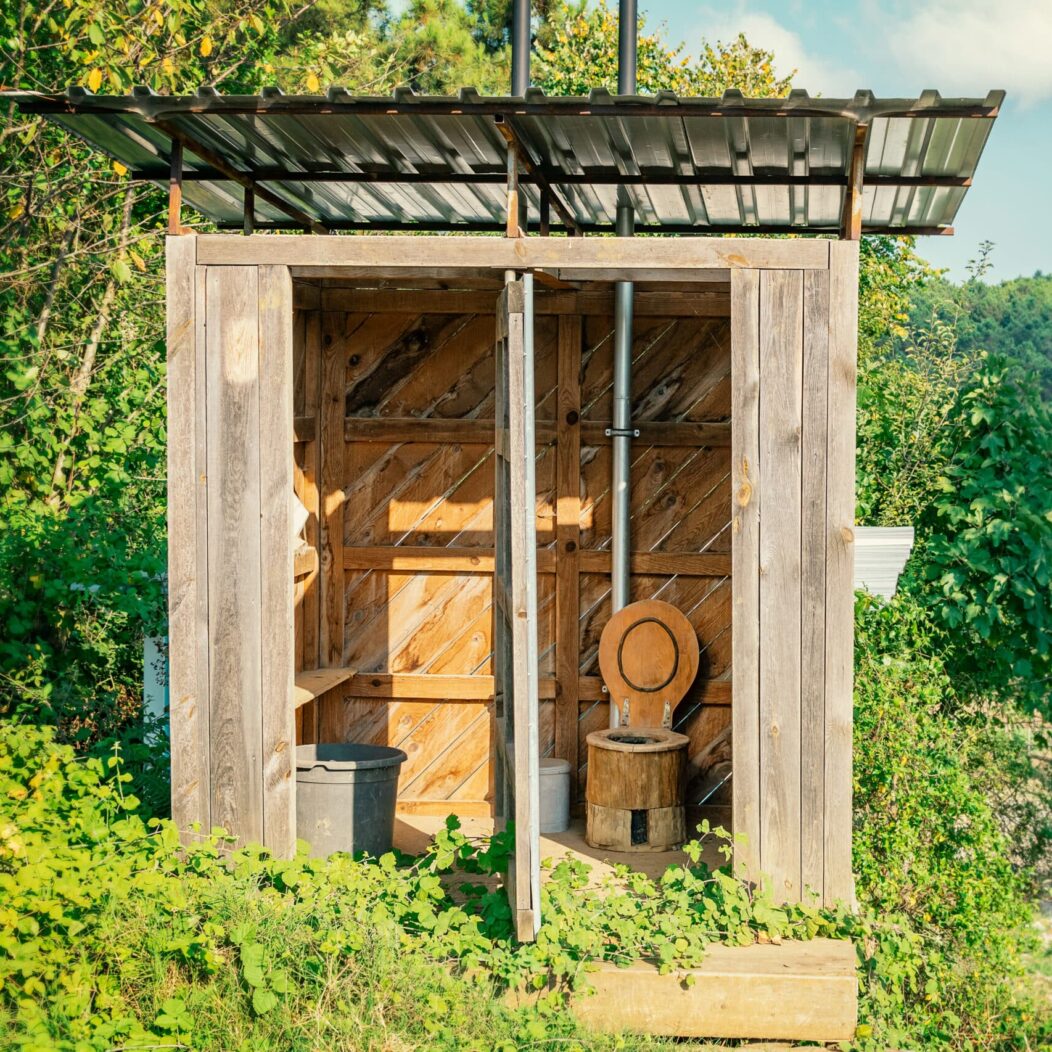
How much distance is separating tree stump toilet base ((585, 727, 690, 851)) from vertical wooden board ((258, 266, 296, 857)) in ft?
5.46

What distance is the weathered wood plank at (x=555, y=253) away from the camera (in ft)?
16.2

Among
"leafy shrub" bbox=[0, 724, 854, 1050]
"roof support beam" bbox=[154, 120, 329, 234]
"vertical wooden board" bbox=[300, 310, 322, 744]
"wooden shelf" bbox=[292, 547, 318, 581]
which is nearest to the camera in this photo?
"leafy shrub" bbox=[0, 724, 854, 1050]

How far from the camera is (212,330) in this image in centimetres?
518


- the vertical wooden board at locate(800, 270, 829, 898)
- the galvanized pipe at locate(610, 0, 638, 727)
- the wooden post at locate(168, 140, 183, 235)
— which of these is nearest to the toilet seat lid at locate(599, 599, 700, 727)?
the galvanized pipe at locate(610, 0, 638, 727)

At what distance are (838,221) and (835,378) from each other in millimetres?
2336

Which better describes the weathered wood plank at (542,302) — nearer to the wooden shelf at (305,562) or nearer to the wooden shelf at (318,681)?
the wooden shelf at (305,562)

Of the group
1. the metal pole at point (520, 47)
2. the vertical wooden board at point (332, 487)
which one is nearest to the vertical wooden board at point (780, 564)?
the metal pole at point (520, 47)

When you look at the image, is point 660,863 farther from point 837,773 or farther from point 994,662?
A: point 994,662

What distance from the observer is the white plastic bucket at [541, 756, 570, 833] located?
6.35m

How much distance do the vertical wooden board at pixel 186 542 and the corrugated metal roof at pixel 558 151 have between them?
0.64 meters

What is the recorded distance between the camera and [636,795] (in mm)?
6059

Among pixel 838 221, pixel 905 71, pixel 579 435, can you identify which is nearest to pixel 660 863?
pixel 579 435

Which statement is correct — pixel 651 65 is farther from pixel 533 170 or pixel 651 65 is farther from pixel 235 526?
pixel 235 526

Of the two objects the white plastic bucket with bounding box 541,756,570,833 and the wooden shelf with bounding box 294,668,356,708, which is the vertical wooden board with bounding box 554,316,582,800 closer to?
the white plastic bucket with bounding box 541,756,570,833
